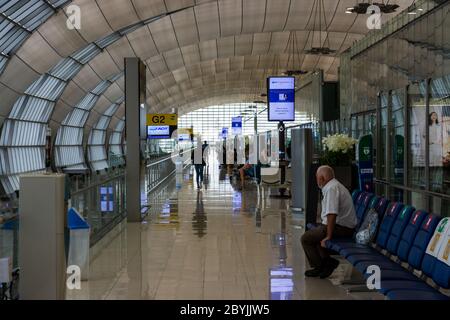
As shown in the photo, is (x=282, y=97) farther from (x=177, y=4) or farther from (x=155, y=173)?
(x=177, y=4)

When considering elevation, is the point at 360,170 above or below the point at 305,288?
above

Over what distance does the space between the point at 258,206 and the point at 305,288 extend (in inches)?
427

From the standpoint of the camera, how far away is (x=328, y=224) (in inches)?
343

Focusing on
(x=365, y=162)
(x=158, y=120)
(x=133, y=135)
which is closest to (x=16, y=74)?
(x=158, y=120)

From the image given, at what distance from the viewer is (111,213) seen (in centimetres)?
1350

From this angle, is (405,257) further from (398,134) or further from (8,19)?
(8,19)

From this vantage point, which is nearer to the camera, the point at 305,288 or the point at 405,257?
the point at 405,257

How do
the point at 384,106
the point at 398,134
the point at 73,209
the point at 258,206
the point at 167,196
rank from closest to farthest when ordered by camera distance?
the point at 73,209 < the point at 398,134 < the point at 384,106 < the point at 258,206 < the point at 167,196

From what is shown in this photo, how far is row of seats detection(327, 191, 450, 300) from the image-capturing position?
5.74m

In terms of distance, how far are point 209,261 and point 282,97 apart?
11.9m

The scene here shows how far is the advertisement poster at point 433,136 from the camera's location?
34.6ft

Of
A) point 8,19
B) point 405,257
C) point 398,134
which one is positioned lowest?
point 405,257
